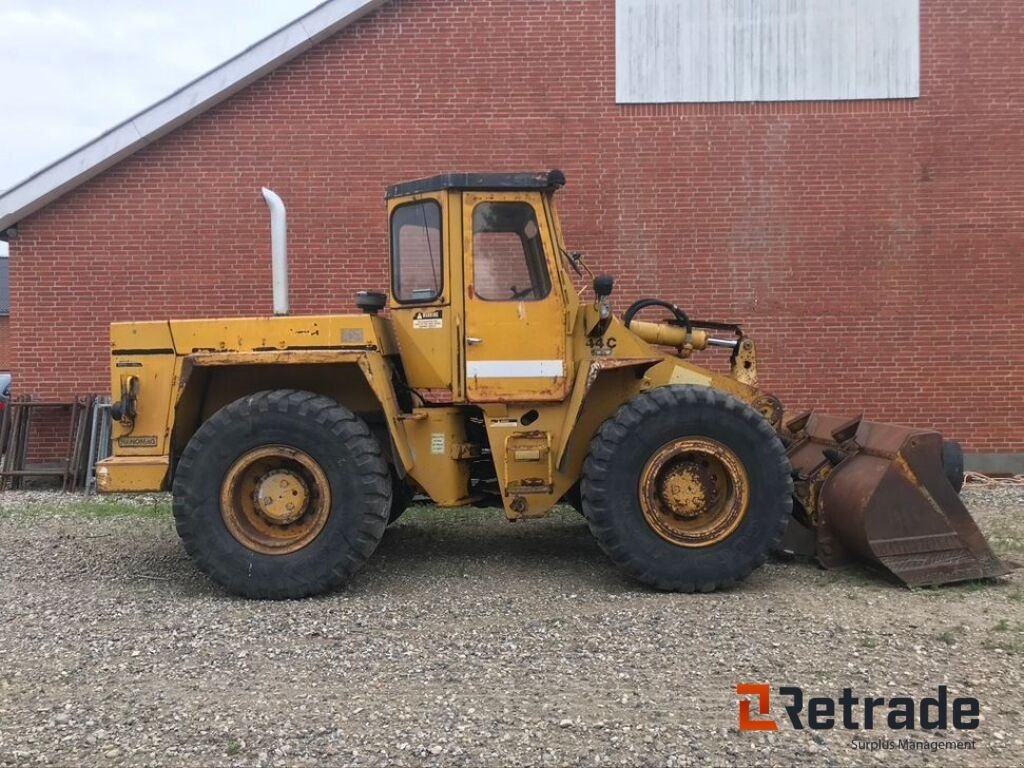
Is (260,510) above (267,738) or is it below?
above

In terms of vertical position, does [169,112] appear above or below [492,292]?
above

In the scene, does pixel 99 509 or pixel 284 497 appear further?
pixel 99 509

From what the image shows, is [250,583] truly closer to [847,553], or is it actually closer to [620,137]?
[847,553]

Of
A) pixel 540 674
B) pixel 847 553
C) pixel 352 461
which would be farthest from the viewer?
pixel 847 553

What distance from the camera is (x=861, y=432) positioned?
5.98m

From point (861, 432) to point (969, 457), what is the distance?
16.3ft

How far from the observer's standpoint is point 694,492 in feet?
17.7

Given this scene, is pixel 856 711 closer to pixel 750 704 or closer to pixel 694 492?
pixel 750 704

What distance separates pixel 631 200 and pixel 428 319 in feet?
16.9

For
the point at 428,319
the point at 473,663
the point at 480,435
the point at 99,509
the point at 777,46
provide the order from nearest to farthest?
the point at 473,663, the point at 428,319, the point at 480,435, the point at 99,509, the point at 777,46

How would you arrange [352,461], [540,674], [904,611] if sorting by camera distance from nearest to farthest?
[540,674], [904,611], [352,461]

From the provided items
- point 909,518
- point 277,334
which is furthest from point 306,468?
point 909,518

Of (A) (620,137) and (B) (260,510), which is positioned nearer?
(B) (260,510)

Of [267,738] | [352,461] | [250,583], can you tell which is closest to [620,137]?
[352,461]
